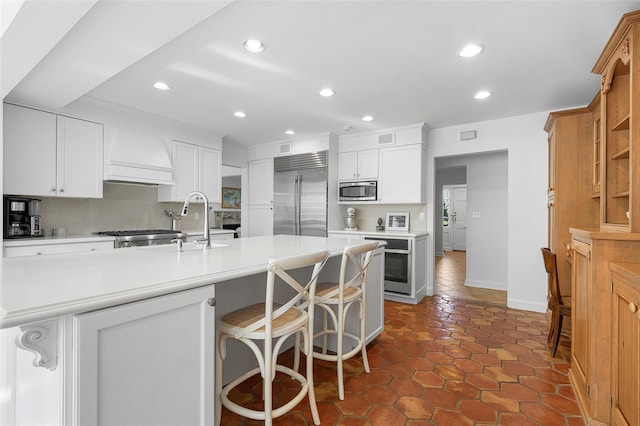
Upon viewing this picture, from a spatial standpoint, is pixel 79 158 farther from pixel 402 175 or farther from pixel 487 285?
pixel 487 285

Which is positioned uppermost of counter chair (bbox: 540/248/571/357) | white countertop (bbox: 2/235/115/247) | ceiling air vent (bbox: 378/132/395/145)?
ceiling air vent (bbox: 378/132/395/145)

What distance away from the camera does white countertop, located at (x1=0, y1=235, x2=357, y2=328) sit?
90 centimetres

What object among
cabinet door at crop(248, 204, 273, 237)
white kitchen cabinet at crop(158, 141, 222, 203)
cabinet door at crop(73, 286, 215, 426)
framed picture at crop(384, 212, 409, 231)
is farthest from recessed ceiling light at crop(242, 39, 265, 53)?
cabinet door at crop(248, 204, 273, 237)

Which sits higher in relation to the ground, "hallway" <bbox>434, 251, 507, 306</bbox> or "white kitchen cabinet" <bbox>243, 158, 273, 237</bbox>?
"white kitchen cabinet" <bbox>243, 158, 273, 237</bbox>

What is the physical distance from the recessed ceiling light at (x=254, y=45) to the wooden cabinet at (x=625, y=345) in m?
2.47

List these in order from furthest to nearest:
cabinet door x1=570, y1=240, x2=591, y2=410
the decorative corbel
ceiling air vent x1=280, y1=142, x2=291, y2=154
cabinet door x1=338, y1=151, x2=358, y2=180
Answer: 1. ceiling air vent x1=280, y1=142, x2=291, y2=154
2. cabinet door x1=338, y1=151, x2=358, y2=180
3. cabinet door x1=570, y1=240, x2=591, y2=410
4. the decorative corbel

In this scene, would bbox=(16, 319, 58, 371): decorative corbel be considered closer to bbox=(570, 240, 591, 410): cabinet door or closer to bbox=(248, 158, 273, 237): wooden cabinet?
bbox=(570, 240, 591, 410): cabinet door

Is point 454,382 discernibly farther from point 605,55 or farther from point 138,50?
point 138,50

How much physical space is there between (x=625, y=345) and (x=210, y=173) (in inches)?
189

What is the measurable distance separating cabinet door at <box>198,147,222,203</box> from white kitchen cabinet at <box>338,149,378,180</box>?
1.94 meters

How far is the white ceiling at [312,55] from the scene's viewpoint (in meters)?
1.87

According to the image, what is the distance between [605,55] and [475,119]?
211cm

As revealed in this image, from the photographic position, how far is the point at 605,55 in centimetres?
200

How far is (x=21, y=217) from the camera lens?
3.26m
